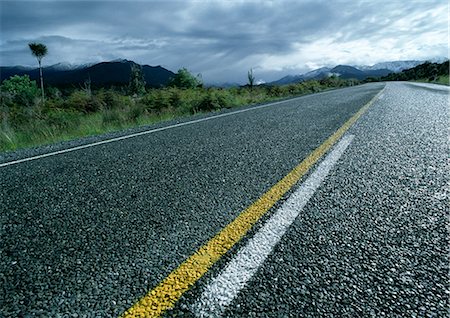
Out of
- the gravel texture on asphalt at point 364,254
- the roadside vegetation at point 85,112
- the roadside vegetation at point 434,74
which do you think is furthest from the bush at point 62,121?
the roadside vegetation at point 434,74

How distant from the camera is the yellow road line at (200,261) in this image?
3.50 feet

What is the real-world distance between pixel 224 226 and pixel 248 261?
14.8 inches

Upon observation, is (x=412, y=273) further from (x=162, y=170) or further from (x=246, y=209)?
(x=162, y=170)

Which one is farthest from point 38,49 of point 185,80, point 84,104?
point 84,104

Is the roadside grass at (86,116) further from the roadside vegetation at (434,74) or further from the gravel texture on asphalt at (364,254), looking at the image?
the roadside vegetation at (434,74)

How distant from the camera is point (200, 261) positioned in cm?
133

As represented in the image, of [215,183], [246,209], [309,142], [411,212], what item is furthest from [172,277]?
[309,142]

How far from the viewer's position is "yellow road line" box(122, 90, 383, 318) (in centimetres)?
107

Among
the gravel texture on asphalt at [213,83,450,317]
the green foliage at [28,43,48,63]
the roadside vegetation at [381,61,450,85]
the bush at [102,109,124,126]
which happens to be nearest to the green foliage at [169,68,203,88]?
the green foliage at [28,43,48,63]

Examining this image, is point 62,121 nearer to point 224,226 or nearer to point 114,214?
point 114,214

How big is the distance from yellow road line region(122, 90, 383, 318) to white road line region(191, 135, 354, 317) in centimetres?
8

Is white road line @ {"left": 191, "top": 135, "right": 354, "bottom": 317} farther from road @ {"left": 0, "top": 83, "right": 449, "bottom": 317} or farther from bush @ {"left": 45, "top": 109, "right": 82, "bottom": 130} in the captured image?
bush @ {"left": 45, "top": 109, "right": 82, "bottom": 130}

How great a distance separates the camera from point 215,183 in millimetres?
2395

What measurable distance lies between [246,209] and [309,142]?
2152mm
